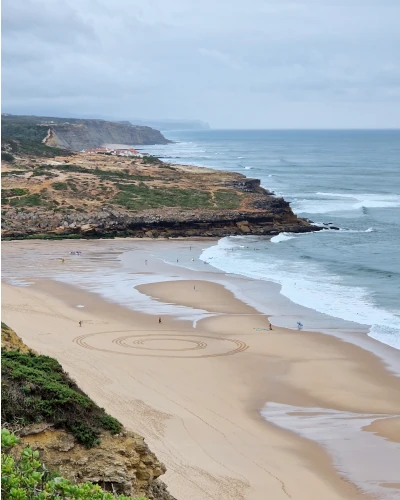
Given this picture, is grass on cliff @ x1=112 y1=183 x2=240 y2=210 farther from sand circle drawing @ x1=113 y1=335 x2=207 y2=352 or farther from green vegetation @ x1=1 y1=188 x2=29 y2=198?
sand circle drawing @ x1=113 y1=335 x2=207 y2=352

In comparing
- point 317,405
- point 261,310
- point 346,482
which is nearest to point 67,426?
point 346,482

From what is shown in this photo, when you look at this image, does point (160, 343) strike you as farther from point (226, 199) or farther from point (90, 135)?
point (90, 135)

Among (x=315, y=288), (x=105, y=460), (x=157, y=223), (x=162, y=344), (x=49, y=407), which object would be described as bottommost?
(x=162, y=344)

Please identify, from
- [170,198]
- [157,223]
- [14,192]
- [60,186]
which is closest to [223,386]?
[157,223]

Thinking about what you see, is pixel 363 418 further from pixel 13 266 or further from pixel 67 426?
pixel 13 266

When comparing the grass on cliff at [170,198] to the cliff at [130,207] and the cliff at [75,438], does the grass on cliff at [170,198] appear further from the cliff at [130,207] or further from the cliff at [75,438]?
the cliff at [75,438]

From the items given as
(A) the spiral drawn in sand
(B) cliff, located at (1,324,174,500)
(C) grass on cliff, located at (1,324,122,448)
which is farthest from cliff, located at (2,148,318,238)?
(B) cliff, located at (1,324,174,500)
